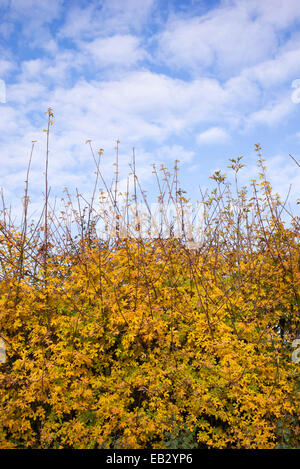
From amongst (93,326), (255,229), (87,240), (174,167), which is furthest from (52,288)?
(255,229)

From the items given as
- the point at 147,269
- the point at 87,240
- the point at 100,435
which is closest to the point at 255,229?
the point at 147,269

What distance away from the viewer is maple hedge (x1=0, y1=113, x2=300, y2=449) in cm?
351

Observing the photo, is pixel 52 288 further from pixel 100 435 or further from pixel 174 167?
pixel 174 167

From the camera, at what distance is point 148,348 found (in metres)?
3.86

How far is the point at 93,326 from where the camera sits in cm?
381

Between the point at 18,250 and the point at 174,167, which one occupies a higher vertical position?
the point at 174,167

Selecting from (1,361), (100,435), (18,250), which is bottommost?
(100,435)

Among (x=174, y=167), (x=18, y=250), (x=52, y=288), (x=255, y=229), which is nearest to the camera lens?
(x=52, y=288)

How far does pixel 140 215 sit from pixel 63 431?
305cm

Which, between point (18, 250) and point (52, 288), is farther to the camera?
point (18, 250)

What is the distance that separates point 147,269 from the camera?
4305 mm

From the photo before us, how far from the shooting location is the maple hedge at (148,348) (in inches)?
138
